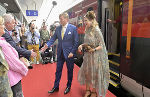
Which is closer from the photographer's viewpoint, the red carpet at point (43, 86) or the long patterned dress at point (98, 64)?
the long patterned dress at point (98, 64)

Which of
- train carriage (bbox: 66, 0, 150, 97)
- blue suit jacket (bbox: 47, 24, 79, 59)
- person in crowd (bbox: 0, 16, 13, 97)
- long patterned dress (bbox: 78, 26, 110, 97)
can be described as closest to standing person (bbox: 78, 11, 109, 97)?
long patterned dress (bbox: 78, 26, 110, 97)

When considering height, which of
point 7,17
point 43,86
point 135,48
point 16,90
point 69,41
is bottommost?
point 43,86

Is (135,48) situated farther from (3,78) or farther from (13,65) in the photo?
(3,78)

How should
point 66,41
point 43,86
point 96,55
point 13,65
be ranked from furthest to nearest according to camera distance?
1. point 43,86
2. point 66,41
3. point 96,55
4. point 13,65

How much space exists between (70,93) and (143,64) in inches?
65.8

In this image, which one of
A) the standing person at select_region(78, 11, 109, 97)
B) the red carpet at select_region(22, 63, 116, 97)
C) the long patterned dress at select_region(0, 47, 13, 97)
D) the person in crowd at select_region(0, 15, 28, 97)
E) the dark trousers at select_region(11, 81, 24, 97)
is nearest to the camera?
the long patterned dress at select_region(0, 47, 13, 97)

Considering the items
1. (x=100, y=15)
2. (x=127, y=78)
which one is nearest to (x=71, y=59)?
(x=127, y=78)

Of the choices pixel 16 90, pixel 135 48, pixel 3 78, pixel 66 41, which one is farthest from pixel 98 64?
pixel 3 78

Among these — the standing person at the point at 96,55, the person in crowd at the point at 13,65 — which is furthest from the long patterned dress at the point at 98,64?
the person in crowd at the point at 13,65

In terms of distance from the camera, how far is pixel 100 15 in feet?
13.1

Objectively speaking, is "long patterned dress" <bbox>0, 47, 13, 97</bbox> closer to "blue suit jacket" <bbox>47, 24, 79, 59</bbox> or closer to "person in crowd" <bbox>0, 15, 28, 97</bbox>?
"person in crowd" <bbox>0, 15, 28, 97</bbox>

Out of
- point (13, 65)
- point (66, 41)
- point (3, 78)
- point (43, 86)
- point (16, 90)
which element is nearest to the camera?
point (3, 78)

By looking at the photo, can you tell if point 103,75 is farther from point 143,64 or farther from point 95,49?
point 143,64

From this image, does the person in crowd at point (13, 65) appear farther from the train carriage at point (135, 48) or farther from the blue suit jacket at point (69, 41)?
the train carriage at point (135, 48)
